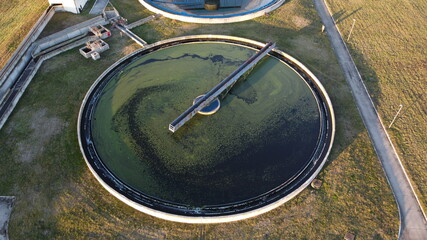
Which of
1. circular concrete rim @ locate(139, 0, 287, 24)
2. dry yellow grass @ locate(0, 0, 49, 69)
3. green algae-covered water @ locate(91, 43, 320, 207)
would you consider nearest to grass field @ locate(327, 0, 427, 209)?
green algae-covered water @ locate(91, 43, 320, 207)

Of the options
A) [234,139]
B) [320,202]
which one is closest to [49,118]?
[234,139]

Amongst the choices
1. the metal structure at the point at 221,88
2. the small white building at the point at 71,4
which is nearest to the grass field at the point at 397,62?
the metal structure at the point at 221,88

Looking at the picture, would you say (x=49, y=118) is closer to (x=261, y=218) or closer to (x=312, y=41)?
(x=261, y=218)

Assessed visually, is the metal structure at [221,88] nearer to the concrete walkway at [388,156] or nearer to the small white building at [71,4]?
the concrete walkway at [388,156]

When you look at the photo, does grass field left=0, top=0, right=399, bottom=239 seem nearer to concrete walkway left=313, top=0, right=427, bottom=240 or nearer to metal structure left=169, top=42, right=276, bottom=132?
concrete walkway left=313, top=0, right=427, bottom=240

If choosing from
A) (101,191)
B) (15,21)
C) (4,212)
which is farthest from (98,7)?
(4,212)

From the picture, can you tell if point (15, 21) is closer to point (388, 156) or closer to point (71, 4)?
point (71, 4)
